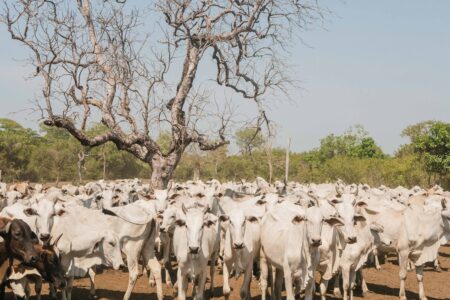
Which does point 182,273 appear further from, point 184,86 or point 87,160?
point 87,160

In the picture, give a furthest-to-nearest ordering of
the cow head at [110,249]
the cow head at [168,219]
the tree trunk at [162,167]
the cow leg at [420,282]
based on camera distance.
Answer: the tree trunk at [162,167]
the cow leg at [420,282]
the cow head at [168,219]
the cow head at [110,249]

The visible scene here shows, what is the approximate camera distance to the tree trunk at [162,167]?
915 inches

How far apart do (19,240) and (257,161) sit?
2344 inches

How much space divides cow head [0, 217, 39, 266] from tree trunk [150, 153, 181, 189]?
1398 centimetres

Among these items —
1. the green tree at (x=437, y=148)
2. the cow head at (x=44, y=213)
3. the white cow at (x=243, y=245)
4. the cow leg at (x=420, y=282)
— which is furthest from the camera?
the green tree at (x=437, y=148)

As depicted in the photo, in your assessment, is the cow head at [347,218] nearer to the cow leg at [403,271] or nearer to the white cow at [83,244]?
the cow leg at [403,271]

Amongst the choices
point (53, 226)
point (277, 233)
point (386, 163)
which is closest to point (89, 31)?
point (53, 226)

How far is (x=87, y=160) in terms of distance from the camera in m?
71.0

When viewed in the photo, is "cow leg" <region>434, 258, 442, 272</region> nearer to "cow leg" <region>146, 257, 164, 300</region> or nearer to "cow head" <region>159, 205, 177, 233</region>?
"cow head" <region>159, 205, 177, 233</region>

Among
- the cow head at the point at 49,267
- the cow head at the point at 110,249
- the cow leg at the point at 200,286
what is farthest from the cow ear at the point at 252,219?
the cow head at the point at 49,267

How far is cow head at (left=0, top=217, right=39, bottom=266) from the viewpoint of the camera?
9000mm

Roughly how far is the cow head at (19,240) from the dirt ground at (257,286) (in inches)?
137

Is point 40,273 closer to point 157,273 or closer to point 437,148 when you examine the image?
point 157,273

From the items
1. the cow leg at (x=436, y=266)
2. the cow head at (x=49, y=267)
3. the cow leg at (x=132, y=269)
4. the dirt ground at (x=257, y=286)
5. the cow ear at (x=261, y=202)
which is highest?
the cow ear at (x=261, y=202)
